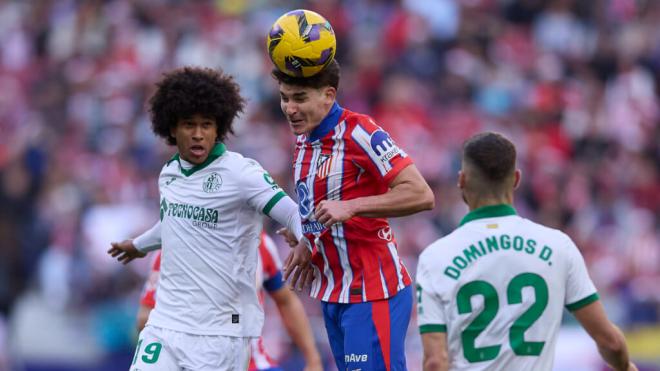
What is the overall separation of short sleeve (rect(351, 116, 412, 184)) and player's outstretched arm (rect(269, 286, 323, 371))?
5.62 ft

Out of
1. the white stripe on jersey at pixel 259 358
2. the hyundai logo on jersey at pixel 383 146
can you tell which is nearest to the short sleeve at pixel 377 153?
the hyundai logo on jersey at pixel 383 146

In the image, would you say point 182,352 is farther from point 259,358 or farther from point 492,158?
point 492,158

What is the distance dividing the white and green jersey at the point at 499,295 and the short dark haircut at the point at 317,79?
149 cm

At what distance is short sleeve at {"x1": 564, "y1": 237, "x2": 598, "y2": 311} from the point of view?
Result: 593cm

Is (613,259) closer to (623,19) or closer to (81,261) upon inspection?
(623,19)

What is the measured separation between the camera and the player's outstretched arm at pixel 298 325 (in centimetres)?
820

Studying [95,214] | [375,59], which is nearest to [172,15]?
[375,59]

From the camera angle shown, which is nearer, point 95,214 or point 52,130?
point 95,214

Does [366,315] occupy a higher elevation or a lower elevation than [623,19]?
lower

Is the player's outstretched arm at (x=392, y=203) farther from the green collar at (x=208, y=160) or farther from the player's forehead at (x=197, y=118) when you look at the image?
the player's forehead at (x=197, y=118)

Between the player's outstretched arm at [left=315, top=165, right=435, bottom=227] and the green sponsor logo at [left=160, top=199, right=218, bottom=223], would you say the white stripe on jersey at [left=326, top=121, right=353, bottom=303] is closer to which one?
the player's outstretched arm at [left=315, top=165, right=435, bottom=227]

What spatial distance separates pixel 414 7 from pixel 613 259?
553 cm

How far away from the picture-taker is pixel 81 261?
14414 millimetres

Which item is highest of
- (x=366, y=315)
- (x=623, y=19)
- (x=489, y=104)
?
(x=623, y=19)
